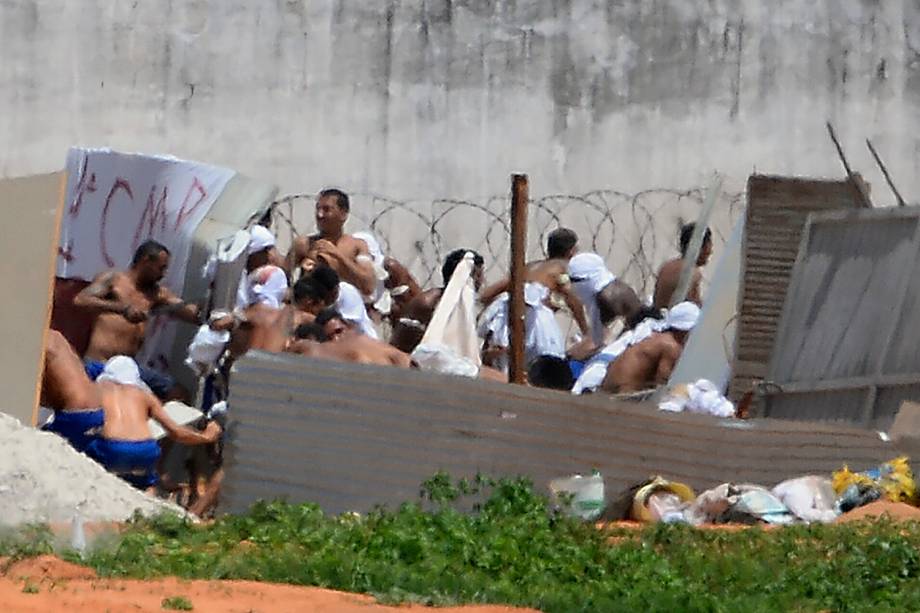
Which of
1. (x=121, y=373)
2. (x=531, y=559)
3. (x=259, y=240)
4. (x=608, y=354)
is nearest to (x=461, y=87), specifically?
(x=259, y=240)

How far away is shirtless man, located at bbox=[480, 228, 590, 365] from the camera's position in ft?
46.9

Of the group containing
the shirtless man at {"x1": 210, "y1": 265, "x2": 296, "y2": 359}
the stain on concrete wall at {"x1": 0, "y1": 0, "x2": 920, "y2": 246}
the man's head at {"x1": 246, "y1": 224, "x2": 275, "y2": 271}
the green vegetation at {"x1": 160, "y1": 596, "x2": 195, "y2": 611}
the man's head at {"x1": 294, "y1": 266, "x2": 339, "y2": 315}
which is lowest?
the green vegetation at {"x1": 160, "y1": 596, "x2": 195, "y2": 611}

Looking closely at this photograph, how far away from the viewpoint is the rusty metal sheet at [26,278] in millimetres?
12039

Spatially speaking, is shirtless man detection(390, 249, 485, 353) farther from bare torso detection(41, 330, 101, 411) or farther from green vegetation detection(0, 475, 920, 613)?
green vegetation detection(0, 475, 920, 613)

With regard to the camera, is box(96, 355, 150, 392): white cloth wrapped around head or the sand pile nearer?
the sand pile

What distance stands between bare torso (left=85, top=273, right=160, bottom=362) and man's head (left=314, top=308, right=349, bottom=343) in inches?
53.1

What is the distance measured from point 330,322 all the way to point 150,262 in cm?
168

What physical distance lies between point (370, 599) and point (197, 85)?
9704mm

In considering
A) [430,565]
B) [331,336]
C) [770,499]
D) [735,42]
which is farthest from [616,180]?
[430,565]

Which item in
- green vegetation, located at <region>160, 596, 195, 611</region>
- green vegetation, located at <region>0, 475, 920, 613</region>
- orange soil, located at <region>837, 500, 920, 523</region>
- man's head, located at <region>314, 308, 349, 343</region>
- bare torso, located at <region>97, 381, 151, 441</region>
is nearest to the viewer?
green vegetation, located at <region>160, 596, 195, 611</region>

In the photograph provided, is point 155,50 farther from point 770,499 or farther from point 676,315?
point 770,499

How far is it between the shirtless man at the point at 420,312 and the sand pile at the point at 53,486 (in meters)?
3.78

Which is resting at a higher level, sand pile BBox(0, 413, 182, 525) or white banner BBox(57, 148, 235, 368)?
white banner BBox(57, 148, 235, 368)

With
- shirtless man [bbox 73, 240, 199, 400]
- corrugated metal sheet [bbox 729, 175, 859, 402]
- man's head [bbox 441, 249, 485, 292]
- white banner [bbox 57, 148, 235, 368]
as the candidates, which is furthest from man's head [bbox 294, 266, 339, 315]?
corrugated metal sheet [bbox 729, 175, 859, 402]
